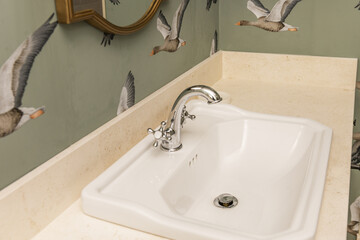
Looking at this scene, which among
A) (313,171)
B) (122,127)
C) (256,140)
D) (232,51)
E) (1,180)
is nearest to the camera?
(1,180)

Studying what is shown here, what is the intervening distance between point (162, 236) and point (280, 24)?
4.50ft

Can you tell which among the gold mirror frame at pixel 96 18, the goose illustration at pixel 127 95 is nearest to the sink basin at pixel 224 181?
the goose illustration at pixel 127 95

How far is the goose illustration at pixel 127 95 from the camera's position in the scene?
125cm

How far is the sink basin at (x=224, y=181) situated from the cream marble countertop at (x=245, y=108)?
0.05 meters

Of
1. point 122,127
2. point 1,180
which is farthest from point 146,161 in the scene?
point 1,180

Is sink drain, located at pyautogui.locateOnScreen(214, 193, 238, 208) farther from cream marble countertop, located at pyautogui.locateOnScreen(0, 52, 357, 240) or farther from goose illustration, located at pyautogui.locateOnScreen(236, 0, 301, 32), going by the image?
goose illustration, located at pyautogui.locateOnScreen(236, 0, 301, 32)

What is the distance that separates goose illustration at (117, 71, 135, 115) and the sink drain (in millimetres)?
388

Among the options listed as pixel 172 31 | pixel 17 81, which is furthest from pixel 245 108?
pixel 17 81

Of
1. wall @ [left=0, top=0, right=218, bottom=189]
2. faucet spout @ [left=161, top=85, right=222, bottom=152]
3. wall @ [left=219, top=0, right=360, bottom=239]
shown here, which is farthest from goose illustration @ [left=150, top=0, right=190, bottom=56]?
wall @ [left=219, top=0, right=360, bottom=239]

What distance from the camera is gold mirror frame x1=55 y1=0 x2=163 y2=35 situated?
94 centimetres

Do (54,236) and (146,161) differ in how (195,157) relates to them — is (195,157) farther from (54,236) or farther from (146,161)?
(54,236)

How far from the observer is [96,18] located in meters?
1.05

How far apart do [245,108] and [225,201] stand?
1.82 ft

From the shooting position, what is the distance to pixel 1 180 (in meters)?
0.85
